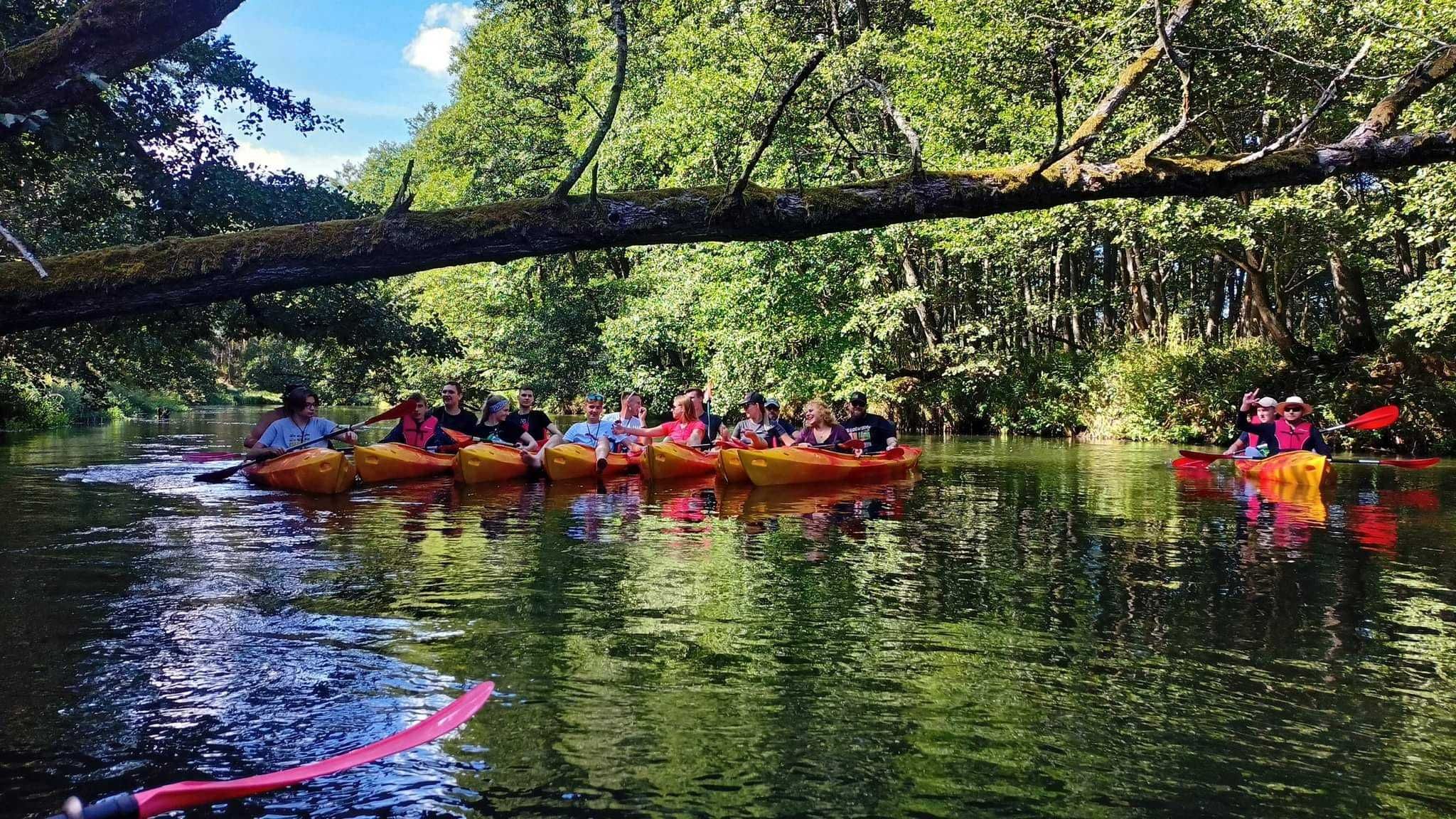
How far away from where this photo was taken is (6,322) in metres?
6.78

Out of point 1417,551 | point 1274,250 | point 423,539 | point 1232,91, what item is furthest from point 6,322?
point 1274,250

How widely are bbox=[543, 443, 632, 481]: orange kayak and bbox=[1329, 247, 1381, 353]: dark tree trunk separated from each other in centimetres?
1424

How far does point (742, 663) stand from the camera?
4.23 metres

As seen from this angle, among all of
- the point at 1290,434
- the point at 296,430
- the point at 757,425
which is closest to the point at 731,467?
the point at 757,425

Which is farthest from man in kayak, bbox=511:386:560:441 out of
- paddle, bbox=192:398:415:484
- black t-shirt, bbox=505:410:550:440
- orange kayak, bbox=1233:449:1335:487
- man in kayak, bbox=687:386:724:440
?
orange kayak, bbox=1233:449:1335:487

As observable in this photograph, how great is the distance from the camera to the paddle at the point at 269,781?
7.43 feet

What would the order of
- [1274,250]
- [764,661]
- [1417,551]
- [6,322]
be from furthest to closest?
[1274,250]
[1417,551]
[6,322]
[764,661]

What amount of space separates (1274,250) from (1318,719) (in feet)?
54.5

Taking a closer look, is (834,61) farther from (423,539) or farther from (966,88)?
(423,539)

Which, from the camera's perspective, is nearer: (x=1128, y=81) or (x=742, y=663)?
(x=742, y=663)

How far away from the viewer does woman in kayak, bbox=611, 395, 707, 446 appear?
13.3 m

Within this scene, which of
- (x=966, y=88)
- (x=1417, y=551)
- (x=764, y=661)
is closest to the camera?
(x=764, y=661)

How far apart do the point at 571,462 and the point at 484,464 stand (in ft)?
3.43

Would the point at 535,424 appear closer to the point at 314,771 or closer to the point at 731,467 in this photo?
the point at 731,467
